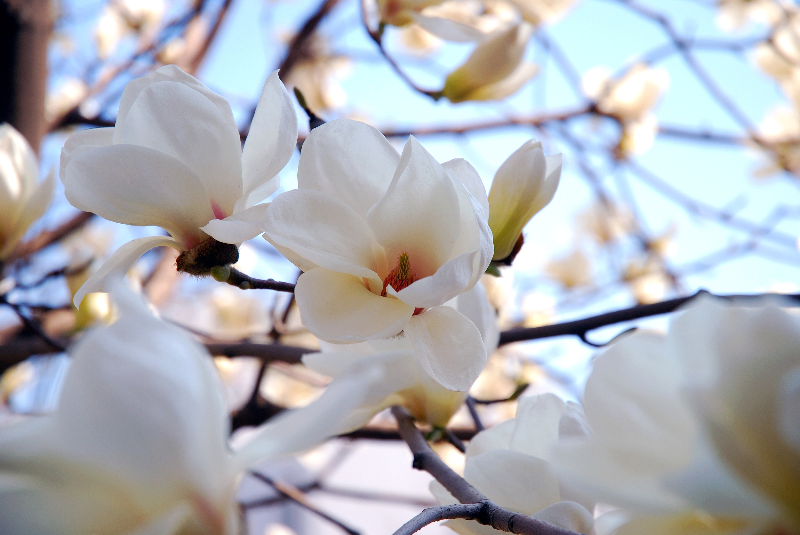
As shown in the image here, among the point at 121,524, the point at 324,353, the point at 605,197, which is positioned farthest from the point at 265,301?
the point at 121,524

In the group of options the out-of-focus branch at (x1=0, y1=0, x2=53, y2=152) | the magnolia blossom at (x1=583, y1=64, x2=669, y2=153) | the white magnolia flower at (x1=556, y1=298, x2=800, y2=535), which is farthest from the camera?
the magnolia blossom at (x1=583, y1=64, x2=669, y2=153)

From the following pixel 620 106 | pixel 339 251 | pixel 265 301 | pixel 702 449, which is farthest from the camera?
pixel 265 301

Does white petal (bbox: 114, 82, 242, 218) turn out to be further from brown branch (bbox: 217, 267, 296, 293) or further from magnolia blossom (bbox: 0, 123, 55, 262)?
magnolia blossom (bbox: 0, 123, 55, 262)

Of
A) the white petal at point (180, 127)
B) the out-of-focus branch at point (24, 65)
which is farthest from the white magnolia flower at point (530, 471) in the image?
the out-of-focus branch at point (24, 65)

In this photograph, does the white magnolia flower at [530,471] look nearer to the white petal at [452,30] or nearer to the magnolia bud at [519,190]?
the magnolia bud at [519,190]

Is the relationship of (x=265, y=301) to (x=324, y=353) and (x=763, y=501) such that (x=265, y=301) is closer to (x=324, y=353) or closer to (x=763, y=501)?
(x=324, y=353)

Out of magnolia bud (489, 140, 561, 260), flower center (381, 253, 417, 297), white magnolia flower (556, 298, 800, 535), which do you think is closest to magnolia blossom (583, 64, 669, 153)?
magnolia bud (489, 140, 561, 260)
